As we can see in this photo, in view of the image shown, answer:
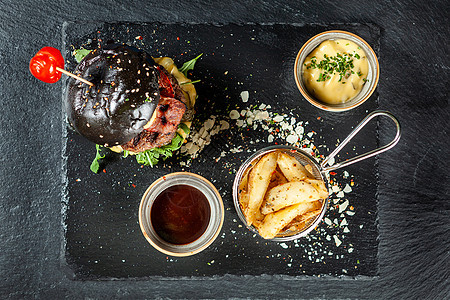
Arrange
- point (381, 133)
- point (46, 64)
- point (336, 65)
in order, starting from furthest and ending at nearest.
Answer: point (381, 133) → point (336, 65) → point (46, 64)

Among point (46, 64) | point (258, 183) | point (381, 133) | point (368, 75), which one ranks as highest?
point (368, 75)

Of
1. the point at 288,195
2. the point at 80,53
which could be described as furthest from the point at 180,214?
the point at 80,53

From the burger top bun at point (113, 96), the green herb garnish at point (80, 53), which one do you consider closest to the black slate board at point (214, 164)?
the green herb garnish at point (80, 53)

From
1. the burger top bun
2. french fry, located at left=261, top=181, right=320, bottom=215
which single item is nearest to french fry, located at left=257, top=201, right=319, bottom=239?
french fry, located at left=261, top=181, right=320, bottom=215

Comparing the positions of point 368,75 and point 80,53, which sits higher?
point 368,75

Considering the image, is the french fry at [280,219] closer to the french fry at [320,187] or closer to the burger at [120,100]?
the french fry at [320,187]

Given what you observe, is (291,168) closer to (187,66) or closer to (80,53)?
(187,66)

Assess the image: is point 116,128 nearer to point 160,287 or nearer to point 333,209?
point 160,287
